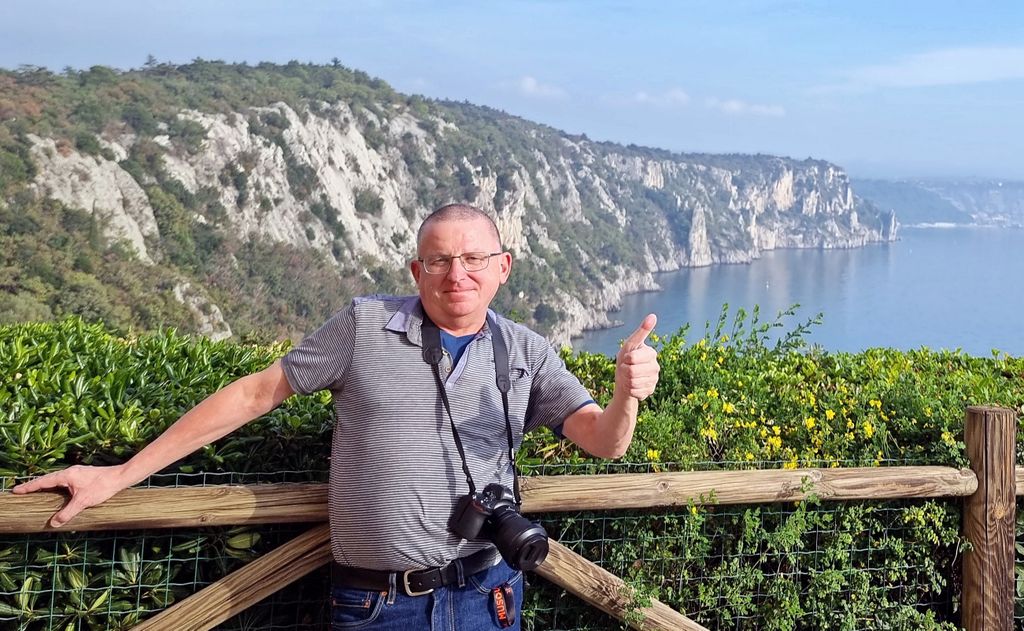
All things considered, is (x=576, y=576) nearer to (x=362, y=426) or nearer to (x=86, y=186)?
(x=362, y=426)

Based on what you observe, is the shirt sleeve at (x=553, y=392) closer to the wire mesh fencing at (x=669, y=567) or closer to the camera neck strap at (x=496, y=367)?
the camera neck strap at (x=496, y=367)

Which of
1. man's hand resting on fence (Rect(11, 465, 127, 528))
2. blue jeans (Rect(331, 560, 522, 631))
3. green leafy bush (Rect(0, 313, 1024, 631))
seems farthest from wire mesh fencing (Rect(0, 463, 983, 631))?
blue jeans (Rect(331, 560, 522, 631))

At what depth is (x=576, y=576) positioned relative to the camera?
317 cm

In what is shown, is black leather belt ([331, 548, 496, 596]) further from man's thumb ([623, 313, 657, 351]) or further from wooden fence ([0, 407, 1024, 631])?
man's thumb ([623, 313, 657, 351])

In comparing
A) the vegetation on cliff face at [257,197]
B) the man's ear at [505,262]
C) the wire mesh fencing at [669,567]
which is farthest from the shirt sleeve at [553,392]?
the vegetation on cliff face at [257,197]

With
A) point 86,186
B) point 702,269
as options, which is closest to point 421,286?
point 86,186

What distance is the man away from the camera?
243 centimetres

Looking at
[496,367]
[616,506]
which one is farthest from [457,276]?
[616,506]

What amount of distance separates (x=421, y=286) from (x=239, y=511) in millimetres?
942

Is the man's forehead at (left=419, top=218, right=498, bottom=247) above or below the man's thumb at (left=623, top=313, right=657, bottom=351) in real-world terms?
above

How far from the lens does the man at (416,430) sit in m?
2.43

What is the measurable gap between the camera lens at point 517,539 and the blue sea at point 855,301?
9665 centimetres

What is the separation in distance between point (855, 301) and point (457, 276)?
500 feet

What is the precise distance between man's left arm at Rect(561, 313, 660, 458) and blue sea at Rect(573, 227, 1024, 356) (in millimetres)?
96417
